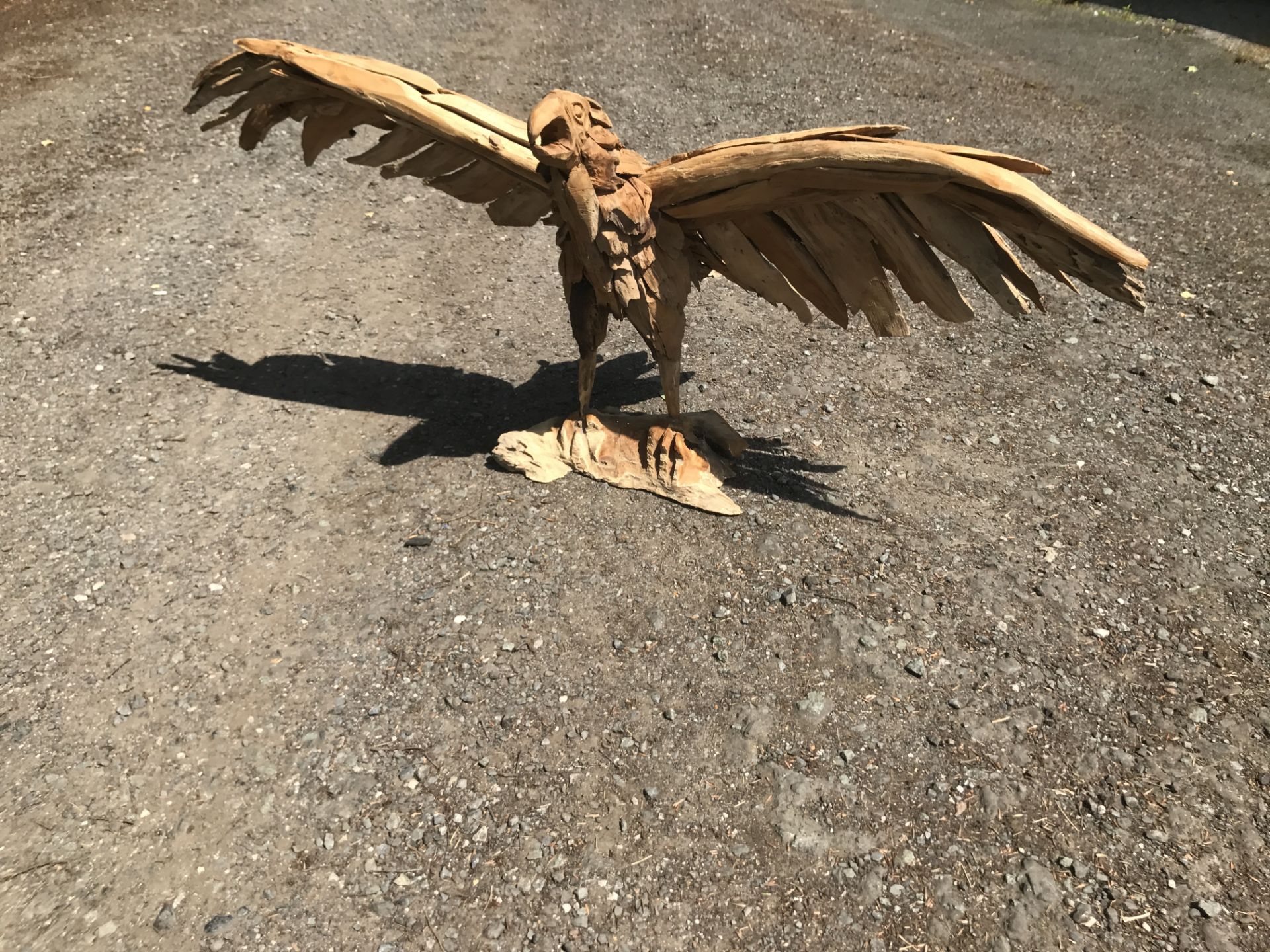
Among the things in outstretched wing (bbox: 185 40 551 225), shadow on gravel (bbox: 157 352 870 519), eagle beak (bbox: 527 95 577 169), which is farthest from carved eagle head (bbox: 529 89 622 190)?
shadow on gravel (bbox: 157 352 870 519)

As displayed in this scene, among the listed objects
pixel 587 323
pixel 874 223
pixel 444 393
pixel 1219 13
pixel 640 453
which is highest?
pixel 1219 13

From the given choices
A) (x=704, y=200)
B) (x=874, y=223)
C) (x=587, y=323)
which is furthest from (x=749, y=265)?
(x=587, y=323)

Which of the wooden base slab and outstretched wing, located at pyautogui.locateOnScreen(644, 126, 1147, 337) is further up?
outstretched wing, located at pyautogui.locateOnScreen(644, 126, 1147, 337)

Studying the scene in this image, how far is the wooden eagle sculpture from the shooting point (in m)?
3.03

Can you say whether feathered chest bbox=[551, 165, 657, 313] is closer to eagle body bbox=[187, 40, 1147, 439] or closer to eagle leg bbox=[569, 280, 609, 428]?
eagle body bbox=[187, 40, 1147, 439]

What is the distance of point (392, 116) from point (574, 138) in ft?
3.10

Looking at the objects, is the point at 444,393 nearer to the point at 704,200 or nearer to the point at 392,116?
the point at 392,116

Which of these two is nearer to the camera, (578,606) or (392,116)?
(392,116)

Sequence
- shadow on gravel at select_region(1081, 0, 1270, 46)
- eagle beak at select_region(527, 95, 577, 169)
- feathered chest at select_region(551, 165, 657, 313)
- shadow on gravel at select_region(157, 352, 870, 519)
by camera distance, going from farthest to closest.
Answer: shadow on gravel at select_region(1081, 0, 1270, 46) → shadow on gravel at select_region(157, 352, 870, 519) → feathered chest at select_region(551, 165, 657, 313) → eagle beak at select_region(527, 95, 577, 169)

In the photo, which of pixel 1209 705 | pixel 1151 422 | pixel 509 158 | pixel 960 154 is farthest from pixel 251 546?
pixel 1151 422

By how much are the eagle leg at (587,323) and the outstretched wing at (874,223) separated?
603 mm

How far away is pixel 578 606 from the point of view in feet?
12.6

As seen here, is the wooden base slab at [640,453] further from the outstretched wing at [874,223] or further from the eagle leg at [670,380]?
the outstretched wing at [874,223]

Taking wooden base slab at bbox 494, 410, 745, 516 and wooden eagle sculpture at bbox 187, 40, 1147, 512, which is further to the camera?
wooden base slab at bbox 494, 410, 745, 516
